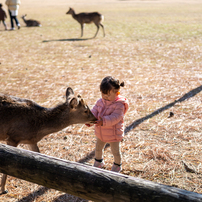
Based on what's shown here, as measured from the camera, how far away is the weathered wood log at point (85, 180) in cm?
192

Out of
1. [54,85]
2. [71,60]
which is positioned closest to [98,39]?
[71,60]

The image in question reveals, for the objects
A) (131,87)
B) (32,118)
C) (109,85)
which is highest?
(109,85)

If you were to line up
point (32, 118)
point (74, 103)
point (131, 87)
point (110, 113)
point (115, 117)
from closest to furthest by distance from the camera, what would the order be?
point (115, 117) → point (110, 113) → point (74, 103) → point (32, 118) → point (131, 87)

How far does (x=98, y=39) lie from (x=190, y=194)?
16685mm

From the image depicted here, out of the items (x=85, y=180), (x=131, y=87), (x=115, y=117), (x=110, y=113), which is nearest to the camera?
(x=85, y=180)

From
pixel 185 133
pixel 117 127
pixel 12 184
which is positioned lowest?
pixel 12 184

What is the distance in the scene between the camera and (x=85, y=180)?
6.94 ft

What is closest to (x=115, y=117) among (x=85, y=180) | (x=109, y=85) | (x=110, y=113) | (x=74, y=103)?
(x=110, y=113)

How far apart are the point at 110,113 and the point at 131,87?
475 cm

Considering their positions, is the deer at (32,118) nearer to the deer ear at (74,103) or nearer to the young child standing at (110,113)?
the deer ear at (74,103)

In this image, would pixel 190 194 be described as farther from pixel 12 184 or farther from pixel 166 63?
pixel 166 63

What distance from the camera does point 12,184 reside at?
4.00m

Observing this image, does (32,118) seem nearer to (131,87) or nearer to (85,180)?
(85,180)

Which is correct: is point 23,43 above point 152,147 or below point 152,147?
above
